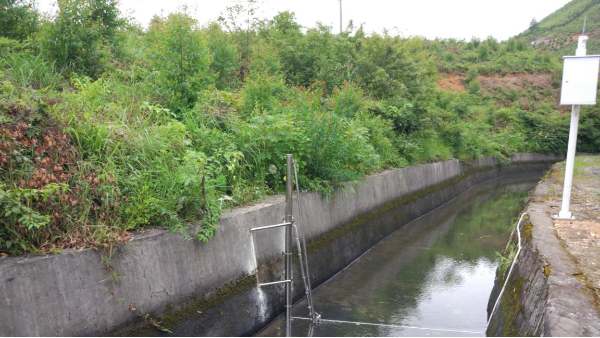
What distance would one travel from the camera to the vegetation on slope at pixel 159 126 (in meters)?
4.27

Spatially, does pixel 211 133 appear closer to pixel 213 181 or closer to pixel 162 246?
pixel 213 181

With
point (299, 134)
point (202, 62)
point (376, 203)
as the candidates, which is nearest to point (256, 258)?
point (299, 134)

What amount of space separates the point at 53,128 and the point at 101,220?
123 cm

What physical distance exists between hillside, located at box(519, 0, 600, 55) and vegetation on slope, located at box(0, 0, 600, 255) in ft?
135

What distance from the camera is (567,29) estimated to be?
200 feet

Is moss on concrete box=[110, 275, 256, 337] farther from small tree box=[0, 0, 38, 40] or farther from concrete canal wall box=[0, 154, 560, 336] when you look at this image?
small tree box=[0, 0, 38, 40]

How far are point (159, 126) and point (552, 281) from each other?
4951mm

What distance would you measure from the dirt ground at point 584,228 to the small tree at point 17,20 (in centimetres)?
923

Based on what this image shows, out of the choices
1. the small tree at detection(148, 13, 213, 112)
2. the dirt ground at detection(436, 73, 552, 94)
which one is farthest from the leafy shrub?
the dirt ground at detection(436, 73, 552, 94)

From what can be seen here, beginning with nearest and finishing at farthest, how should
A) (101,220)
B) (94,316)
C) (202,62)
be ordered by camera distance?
(94,316), (101,220), (202,62)

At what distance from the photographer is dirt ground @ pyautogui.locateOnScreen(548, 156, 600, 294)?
508cm

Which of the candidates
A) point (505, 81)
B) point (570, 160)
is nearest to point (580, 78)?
point (570, 160)

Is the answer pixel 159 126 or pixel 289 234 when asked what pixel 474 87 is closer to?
pixel 289 234

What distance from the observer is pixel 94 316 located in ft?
12.7
